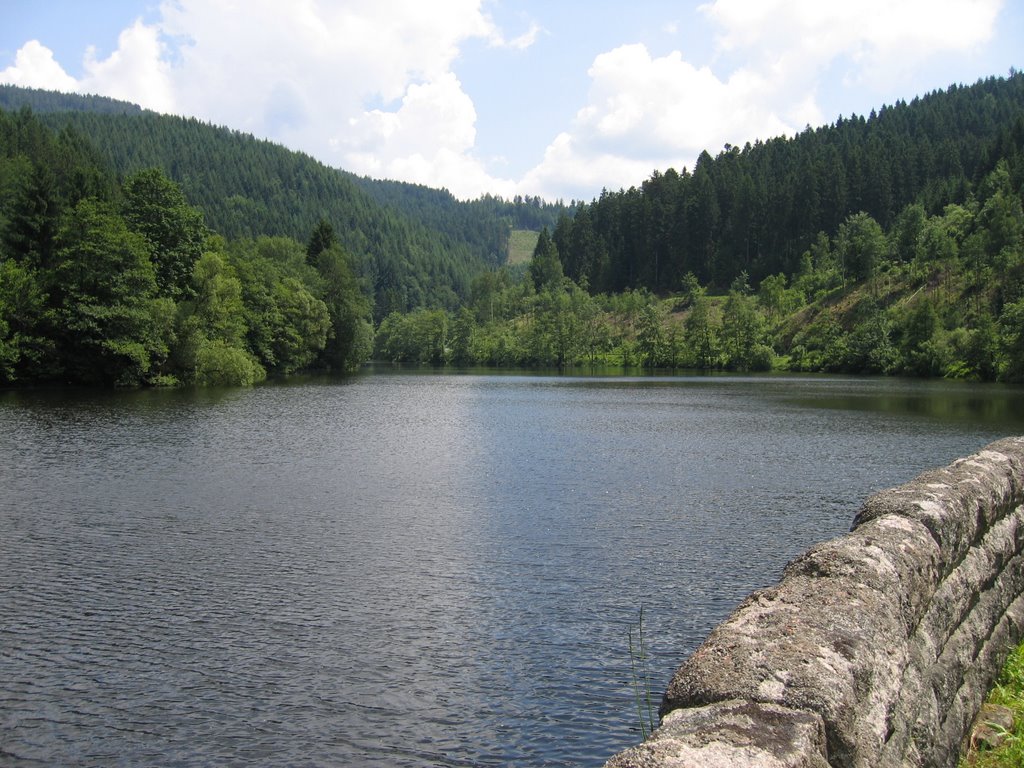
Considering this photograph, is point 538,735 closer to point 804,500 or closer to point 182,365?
point 804,500

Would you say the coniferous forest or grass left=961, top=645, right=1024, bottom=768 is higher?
the coniferous forest

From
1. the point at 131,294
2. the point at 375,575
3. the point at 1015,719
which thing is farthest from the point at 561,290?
the point at 1015,719

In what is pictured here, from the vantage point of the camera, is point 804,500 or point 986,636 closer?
point 986,636

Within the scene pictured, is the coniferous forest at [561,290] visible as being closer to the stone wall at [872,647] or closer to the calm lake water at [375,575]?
the calm lake water at [375,575]

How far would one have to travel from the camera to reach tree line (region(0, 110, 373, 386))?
233 feet

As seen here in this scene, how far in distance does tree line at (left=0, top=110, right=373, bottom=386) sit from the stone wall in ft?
239

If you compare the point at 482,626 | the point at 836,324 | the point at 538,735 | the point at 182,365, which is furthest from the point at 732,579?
the point at 836,324

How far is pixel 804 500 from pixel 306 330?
90919mm

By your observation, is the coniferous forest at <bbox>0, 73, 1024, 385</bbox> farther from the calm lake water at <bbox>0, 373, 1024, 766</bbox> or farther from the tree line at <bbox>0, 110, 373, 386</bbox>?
the calm lake water at <bbox>0, 373, 1024, 766</bbox>

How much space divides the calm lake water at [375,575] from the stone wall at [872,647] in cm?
518

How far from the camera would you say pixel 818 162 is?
627 ft

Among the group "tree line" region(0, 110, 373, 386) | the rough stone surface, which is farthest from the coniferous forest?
the rough stone surface

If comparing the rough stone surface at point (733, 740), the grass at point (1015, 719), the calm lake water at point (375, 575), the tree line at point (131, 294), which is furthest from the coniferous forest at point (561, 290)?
the rough stone surface at point (733, 740)

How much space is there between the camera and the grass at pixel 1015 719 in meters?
7.43
